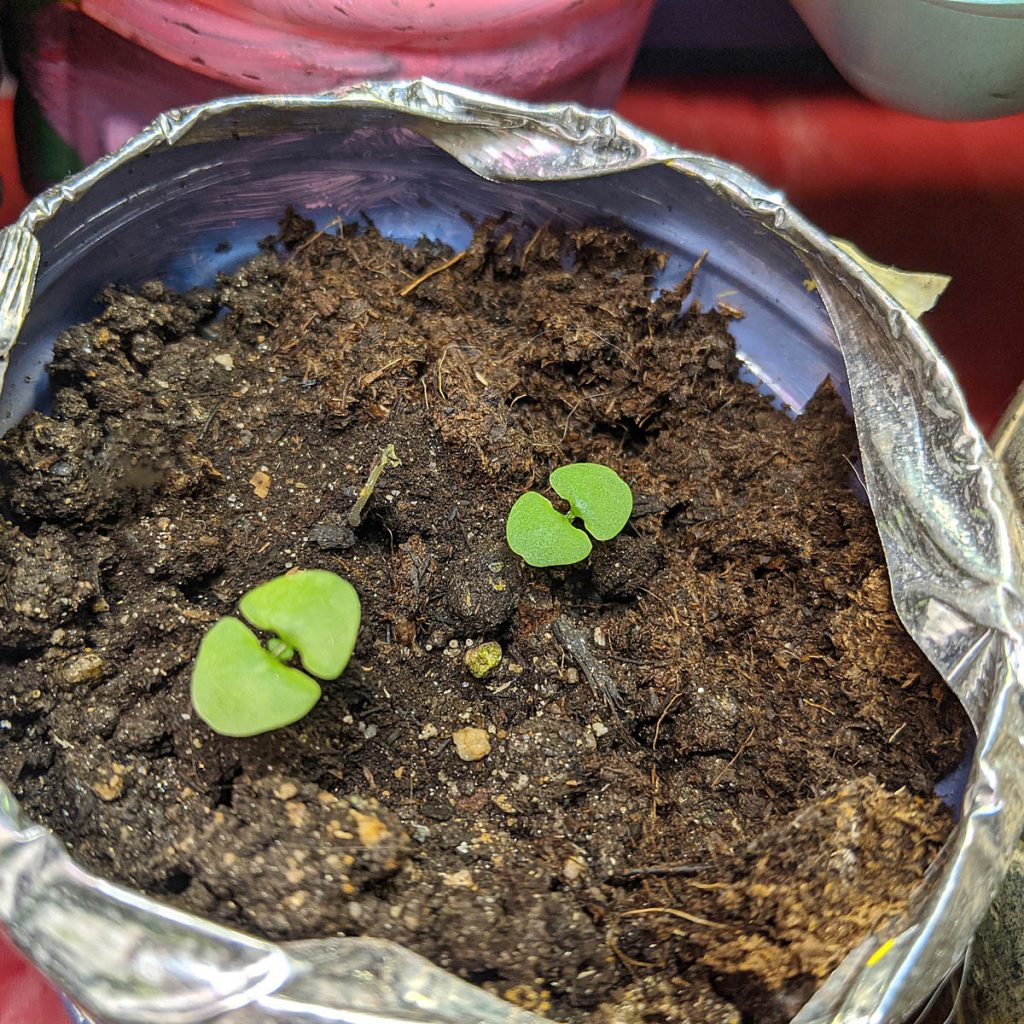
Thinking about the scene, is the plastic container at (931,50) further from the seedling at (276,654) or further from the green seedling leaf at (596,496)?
the seedling at (276,654)

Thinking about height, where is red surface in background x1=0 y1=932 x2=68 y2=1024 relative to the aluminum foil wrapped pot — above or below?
below

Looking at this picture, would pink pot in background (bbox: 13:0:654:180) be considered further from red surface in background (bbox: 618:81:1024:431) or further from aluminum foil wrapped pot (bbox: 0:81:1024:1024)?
red surface in background (bbox: 618:81:1024:431)

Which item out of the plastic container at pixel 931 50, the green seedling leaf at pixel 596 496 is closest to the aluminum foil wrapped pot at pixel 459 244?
the green seedling leaf at pixel 596 496

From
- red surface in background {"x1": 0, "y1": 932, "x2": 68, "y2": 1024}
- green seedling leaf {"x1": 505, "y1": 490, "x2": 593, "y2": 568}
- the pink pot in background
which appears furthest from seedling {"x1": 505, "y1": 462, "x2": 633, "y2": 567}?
red surface in background {"x1": 0, "y1": 932, "x2": 68, "y2": 1024}

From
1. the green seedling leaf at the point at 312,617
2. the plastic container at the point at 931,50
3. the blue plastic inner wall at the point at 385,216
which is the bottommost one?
the green seedling leaf at the point at 312,617

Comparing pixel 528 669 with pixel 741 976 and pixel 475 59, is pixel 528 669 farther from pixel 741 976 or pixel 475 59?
pixel 475 59

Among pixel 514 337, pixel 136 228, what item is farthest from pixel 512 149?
pixel 136 228
